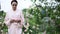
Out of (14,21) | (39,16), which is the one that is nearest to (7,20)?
(14,21)

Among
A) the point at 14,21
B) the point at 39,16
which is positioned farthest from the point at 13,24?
the point at 39,16

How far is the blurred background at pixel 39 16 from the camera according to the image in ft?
7.06

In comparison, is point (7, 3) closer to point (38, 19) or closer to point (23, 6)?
point (23, 6)

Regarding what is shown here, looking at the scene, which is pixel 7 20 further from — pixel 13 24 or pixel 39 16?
pixel 39 16

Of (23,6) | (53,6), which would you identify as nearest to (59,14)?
(53,6)

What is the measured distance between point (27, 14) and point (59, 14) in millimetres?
379

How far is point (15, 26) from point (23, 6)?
25cm

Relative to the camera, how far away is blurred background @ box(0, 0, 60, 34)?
215cm

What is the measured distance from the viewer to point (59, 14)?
220 centimetres

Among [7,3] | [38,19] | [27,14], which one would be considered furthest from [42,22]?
[7,3]

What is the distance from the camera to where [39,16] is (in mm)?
2180

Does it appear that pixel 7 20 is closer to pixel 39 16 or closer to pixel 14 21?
pixel 14 21

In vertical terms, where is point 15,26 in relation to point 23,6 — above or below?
below

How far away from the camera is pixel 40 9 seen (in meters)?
2.19
